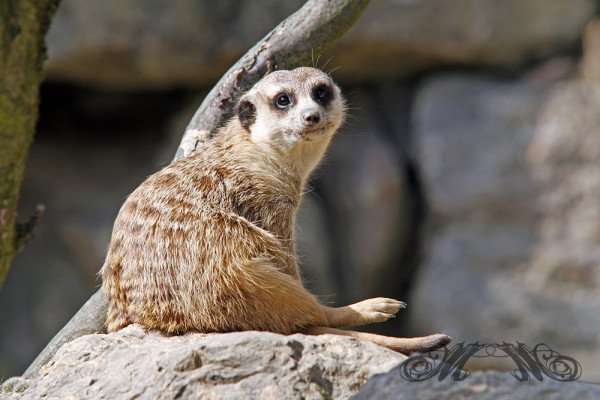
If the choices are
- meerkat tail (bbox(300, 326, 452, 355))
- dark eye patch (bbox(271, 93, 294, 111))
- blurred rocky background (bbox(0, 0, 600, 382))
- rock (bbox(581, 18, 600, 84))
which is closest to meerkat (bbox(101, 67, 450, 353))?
meerkat tail (bbox(300, 326, 452, 355))

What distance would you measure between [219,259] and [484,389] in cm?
91

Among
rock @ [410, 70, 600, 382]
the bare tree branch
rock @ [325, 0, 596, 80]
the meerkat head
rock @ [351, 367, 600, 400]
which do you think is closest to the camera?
rock @ [351, 367, 600, 400]

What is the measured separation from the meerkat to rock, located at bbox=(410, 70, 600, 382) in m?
3.23

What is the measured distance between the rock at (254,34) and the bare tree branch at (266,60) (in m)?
2.91

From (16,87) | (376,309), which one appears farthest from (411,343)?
(16,87)

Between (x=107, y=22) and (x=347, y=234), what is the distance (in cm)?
263

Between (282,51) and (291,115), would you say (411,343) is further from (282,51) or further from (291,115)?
(282,51)

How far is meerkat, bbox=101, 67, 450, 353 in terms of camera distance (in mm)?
2092

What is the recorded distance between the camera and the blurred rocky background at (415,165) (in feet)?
17.5

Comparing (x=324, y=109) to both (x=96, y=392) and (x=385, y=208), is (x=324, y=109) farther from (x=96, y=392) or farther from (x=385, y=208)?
(x=385, y=208)

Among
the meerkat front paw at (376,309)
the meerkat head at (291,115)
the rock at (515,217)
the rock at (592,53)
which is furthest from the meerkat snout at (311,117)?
the rock at (592,53)

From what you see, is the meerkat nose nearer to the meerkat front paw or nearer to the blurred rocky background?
the meerkat front paw

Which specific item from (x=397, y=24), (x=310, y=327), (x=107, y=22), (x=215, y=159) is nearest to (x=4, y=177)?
(x=215, y=159)

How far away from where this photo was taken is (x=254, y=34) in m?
5.55
